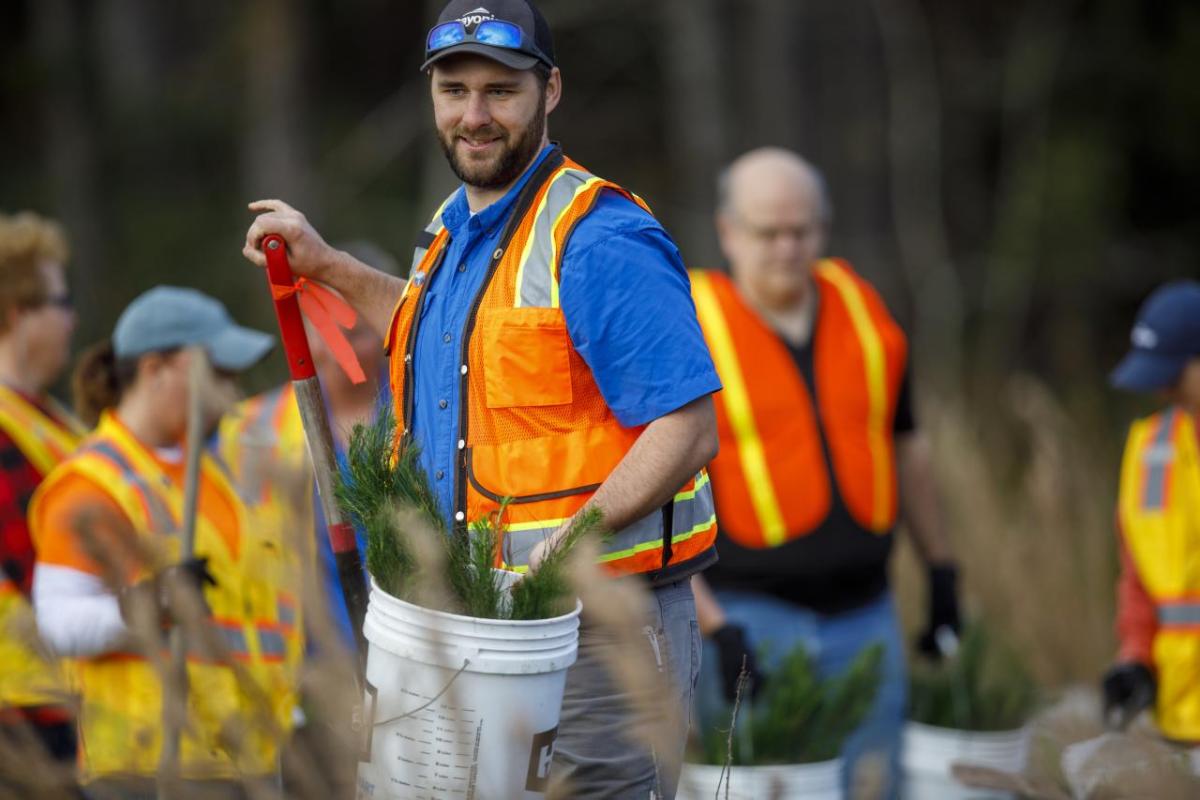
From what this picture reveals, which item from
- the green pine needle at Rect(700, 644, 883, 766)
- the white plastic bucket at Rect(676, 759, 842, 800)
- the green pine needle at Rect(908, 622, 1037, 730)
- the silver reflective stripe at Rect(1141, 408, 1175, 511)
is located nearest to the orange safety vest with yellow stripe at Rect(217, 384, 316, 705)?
the white plastic bucket at Rect(676, 759, 842, 800)

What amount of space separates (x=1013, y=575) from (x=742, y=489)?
8.05 feet

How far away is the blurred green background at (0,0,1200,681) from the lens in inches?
346

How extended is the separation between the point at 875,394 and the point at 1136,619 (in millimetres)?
1043

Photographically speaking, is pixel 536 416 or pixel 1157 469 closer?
pixel 536 416

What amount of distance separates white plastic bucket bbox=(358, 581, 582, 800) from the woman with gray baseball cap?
0.68m

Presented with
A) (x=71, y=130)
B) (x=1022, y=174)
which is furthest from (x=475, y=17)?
(x=71, y=130)

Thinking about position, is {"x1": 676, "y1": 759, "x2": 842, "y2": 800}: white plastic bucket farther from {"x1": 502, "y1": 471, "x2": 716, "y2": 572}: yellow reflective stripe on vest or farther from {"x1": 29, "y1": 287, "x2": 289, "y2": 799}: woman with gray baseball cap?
{"x1": 29, "y1": 287, "x2": 289, "y2": 799}: woman with gray baseball cap

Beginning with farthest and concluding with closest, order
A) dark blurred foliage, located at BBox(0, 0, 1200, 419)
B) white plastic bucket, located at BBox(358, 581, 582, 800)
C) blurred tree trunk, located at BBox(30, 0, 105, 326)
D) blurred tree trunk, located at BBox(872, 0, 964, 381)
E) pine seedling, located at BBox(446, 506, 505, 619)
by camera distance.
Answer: blurred tree trunk, located at BBox(30, 0, 105, 326)
blurred tree trunk, located at BBox(872, 0, 964, 381)
dark blurred foliage, located at BBox(0, 0, 1200, 419)
pine seedling, located at BBox(446, 506, 505, 619)
white plastic bucket, located at BBox(358, 581, 582, 800)

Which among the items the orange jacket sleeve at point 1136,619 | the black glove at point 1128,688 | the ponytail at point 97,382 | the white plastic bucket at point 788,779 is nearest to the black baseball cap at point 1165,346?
the orange jacket sleeve at point 1136,619

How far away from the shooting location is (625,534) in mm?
2955

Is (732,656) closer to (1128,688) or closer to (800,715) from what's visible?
(800,715)

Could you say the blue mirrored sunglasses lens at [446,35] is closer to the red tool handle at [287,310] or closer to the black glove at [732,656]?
the red tool handle at [287,310]

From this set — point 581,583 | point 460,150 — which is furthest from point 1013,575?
point 581,583

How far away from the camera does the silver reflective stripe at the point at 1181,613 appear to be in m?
4.55
